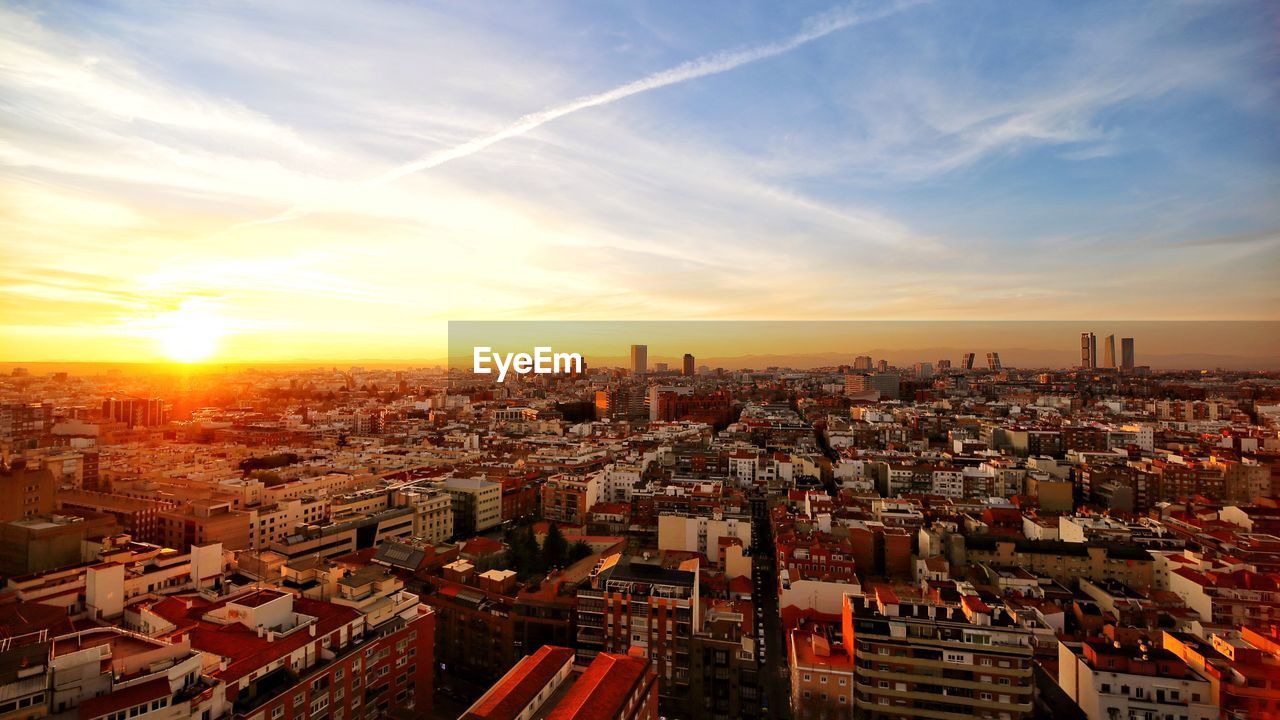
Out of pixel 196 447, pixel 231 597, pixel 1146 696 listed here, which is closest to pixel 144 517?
pixel 231 597

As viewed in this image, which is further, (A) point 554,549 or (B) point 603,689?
(A) point 554,549

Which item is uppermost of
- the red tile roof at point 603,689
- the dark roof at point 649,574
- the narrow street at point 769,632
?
the red tile roof at point 603,689

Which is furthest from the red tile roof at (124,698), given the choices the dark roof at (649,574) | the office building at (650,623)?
the dark roof at (649,574)

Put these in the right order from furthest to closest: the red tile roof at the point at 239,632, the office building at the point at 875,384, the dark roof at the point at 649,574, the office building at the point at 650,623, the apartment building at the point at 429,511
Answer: the office building at the point at 875,384 → the apartment building at the point at 429,511 → the dark roof at the point at 649,574 → the office building at the point at 650,623 → the red tile roof at the point at 239,632

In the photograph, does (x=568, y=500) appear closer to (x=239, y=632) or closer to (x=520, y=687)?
(x=239, y=632)

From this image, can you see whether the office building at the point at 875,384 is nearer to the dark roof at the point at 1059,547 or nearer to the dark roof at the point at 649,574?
the dark roof at the point at 1059,547

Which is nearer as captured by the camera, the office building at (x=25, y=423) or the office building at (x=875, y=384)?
the office building at (x=25, y=423)

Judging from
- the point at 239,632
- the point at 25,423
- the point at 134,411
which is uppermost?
the point at 25,423

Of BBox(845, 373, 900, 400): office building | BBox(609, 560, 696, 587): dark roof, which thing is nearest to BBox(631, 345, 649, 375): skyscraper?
BBox(845, 373, 900, 400): office building

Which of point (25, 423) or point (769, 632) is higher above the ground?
point (25, 423)

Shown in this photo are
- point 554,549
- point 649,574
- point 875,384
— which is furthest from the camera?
point 875,384

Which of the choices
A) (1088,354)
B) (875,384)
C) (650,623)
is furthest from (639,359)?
(650,623)
